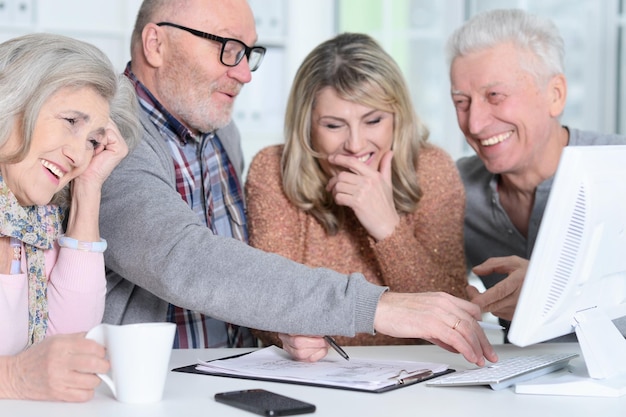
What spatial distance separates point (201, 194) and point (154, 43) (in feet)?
1.30

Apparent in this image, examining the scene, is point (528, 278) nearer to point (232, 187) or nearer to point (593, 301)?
point (593, 301)

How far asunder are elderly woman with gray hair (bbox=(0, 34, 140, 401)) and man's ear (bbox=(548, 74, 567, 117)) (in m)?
1.11

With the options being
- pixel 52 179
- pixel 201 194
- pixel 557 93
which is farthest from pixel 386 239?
pixel 52 179

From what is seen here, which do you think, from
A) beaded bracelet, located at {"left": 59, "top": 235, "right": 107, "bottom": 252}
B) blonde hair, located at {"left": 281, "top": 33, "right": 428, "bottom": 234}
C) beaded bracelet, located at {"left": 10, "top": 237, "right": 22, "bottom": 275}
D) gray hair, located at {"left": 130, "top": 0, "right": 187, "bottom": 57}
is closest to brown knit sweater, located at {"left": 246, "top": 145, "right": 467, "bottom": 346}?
blonde hair, located at {"left": 281, "top": 33, "right": 428, "bottom": 234}

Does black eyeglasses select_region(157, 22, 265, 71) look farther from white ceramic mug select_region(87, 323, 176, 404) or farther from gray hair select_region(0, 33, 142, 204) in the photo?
white ceramic mug select_region(87, 323, 176, 404)

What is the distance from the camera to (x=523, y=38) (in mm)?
2252

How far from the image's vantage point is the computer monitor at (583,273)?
1243 mm

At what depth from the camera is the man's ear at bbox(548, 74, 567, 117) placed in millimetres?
2271

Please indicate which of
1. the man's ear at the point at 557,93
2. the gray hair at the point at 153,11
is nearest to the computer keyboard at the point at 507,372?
the man's ear at the point at 557,93

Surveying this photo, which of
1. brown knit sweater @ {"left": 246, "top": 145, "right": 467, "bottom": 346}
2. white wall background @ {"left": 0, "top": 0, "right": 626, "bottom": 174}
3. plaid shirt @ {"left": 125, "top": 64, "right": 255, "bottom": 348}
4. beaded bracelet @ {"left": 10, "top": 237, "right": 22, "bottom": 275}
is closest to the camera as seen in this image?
beaded bracelet @ {"left": 10, "top": 237, "right": 22, "bottom": 275}

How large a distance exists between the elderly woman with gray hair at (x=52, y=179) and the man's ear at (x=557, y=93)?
3.64ft

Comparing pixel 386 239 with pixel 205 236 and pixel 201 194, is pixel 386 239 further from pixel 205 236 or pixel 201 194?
pixel 205 236

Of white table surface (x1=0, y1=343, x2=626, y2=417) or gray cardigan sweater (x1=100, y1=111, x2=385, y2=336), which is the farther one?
gray cardigan sweater (x1=100, y1=111, x2=385, y2=336)

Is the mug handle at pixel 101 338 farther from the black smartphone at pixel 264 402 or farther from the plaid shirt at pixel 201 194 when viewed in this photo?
the plaid shirt at pixel 201 194
